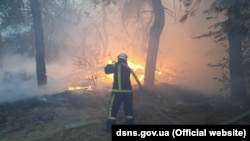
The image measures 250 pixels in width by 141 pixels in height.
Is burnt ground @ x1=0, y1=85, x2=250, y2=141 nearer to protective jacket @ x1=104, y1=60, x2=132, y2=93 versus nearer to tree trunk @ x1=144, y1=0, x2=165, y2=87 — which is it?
tree trunk @ x1=144, y1=0, x2=165, y2=87

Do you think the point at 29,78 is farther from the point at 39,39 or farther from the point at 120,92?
the point at 120,92

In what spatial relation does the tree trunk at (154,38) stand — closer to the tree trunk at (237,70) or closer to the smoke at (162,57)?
the tree trunk at (237,70)

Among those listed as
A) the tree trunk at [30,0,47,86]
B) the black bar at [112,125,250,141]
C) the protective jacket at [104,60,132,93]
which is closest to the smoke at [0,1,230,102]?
the tree trunk at [30,0,47,86]

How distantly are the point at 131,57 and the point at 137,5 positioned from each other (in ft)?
21.7

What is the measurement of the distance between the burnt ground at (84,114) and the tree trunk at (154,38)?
2.87 feet

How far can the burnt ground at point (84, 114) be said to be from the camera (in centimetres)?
888

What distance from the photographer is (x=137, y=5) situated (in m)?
15.1

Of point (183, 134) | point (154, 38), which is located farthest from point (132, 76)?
point (183, 134)

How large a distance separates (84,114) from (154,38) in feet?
18.0

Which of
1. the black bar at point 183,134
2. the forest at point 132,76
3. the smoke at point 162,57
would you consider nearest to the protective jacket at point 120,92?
the forest at point 132,76

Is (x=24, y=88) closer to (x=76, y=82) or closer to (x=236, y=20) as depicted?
(x=76, y=82)

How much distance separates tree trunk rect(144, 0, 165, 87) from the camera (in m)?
14.1

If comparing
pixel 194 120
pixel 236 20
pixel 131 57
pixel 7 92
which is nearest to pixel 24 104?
pixel 7 92

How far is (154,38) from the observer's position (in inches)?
566
